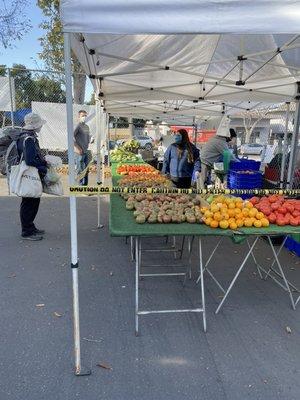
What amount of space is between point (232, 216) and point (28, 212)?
358 centimetres

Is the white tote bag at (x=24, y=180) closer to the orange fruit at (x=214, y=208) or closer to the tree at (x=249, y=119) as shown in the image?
the orange fruit at (x=214, y=208)

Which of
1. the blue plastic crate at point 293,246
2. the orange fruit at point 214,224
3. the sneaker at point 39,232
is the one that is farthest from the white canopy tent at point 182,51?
the sneaker at point 39,232

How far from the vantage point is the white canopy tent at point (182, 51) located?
80.1 inches

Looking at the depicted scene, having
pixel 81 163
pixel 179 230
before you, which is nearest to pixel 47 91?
pixel 81 163

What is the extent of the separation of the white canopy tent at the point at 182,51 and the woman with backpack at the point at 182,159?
101 centimetres

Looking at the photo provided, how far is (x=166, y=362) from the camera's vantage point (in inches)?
107

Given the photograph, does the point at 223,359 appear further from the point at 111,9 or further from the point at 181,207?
the point at 111,9

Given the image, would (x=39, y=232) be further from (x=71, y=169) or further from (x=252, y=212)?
Answer: (x=252, y=212)

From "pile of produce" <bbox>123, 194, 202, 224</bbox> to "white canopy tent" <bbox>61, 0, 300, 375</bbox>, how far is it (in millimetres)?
909

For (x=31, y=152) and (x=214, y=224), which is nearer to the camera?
(x=214, y=224)

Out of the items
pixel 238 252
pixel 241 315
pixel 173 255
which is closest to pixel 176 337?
pixel 241 315

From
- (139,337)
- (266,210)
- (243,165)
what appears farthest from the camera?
(243,165)

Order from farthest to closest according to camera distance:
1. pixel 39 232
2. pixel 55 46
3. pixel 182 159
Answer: pixel 55 46 → pixel 182 159 → pixel 39 232

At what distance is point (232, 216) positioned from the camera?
321cm
